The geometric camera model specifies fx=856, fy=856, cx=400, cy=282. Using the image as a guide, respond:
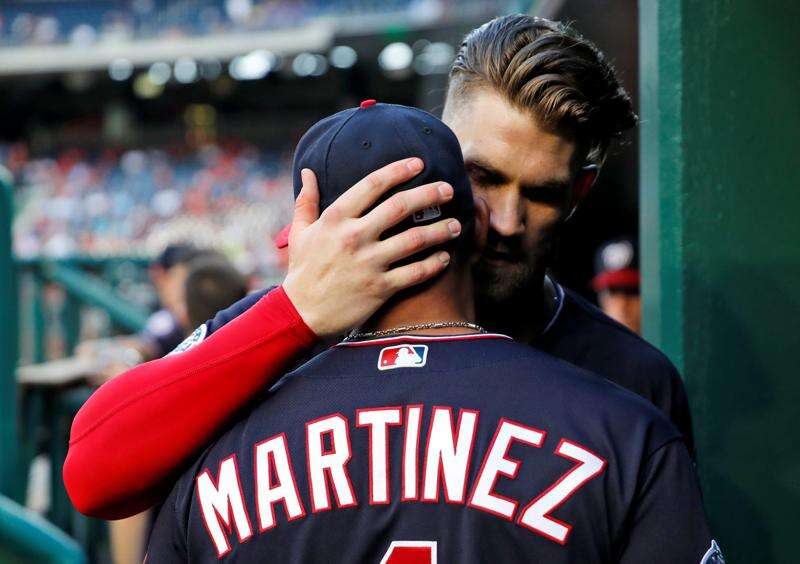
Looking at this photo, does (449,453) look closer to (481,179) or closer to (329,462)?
(329,462)

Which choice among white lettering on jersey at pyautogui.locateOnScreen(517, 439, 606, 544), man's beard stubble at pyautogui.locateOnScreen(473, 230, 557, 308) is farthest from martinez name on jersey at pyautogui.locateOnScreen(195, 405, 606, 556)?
man's beard stubble at pyautogui.locateOnScreen(473, 230, 557, 308)

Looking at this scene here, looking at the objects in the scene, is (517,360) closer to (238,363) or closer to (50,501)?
(238,363)

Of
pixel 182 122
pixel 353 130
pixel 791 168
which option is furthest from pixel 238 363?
pixel 182 122

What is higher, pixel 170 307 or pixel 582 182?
pixel 582 182

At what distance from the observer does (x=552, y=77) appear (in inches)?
72.0

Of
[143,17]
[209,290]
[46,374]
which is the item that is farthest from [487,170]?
[143,17]

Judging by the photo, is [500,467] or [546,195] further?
[546,195]

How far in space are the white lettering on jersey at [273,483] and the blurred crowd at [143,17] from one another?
23151 mm

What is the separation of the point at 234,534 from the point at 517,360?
1.54 ft

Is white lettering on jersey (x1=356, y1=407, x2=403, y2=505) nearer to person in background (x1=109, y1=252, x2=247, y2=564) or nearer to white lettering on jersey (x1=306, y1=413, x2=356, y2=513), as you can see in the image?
white lettering on jersey (x1=306, y1=413, x2=356, y2=513)

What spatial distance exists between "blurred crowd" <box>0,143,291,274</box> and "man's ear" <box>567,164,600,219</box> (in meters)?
17.0

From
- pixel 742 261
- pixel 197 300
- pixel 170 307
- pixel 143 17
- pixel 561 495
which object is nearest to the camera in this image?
pixel 561 495

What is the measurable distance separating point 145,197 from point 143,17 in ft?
18.8

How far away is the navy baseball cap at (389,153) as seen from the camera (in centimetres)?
124
